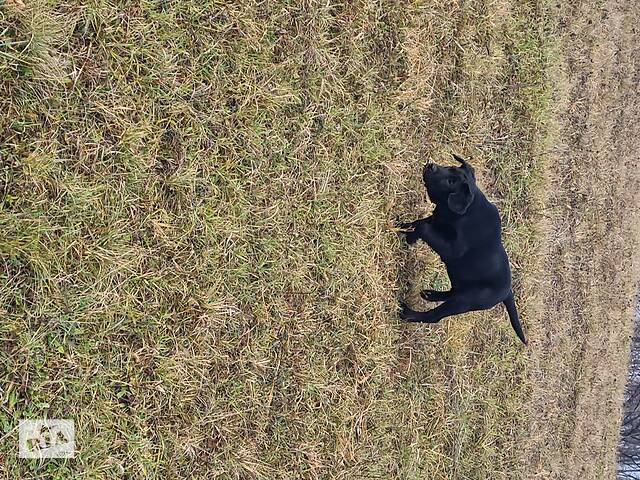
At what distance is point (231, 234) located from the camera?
11.0ft

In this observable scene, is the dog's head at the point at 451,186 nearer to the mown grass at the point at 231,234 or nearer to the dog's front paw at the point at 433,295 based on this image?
the mown grass at the point at 231,234

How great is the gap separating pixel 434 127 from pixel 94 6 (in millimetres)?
2637

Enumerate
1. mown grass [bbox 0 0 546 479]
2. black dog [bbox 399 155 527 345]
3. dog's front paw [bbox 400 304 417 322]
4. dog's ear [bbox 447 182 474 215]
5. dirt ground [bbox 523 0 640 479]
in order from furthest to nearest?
1. dirt ground [bbox 523 0 640 479]
2. dog's front paw [bbox 400 304 417 322]
3. black dog [bbox 399 155 527 345]
4. dog's ear [bbox 447 182 474 215]
5. mown grass [bbox 0 0 546 479]

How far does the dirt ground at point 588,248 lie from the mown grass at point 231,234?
5.24 ft

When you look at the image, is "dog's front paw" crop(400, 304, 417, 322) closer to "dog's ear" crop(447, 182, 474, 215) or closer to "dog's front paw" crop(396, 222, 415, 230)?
"dog's front paw" crop(396, 222, 415, 230)

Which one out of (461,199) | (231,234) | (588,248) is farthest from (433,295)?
(588,248)

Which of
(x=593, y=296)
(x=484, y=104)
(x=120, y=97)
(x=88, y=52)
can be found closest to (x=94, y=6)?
(x=88, y=52)

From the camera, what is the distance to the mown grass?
2.71m

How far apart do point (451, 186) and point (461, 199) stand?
12cm

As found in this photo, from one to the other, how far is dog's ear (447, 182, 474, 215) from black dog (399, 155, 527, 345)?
3cm

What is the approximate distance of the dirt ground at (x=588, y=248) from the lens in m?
6.38

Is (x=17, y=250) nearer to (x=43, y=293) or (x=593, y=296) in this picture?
(x=43, y=293)

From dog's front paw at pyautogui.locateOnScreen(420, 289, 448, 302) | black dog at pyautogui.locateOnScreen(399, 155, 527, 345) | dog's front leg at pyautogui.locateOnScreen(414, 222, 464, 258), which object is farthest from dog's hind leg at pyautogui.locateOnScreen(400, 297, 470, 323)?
dog's front leg at pyautogui.locateOnScreen(414, 222, 464, 258)

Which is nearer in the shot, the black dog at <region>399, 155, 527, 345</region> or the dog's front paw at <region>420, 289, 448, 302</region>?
the black dog at <region>399, 155, 527, 345</region>
